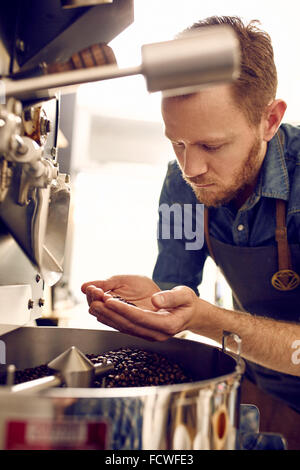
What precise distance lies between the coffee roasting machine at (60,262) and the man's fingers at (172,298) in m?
0.07

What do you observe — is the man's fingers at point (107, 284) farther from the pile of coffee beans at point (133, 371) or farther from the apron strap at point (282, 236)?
the apron strap at point (282, 236)

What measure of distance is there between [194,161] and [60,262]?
1.51ft

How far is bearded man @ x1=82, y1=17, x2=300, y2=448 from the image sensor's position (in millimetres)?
986

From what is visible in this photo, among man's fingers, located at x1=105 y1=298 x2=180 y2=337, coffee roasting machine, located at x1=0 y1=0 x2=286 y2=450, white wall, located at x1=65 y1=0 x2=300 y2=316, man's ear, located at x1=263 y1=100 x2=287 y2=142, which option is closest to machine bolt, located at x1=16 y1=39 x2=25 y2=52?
coffee roasting machine, located at x1=0 y1=0 x2=286 y2=450

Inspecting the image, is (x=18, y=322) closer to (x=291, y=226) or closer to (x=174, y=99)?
(x=174, y=99)

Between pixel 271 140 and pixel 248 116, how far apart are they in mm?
185

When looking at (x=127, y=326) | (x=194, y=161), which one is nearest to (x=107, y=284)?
(x=127, y=326)

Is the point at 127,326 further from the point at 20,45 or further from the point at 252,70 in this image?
the point at 252,70

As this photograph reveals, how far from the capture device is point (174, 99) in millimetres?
1036

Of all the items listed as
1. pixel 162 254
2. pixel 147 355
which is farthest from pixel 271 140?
pixel 147 355

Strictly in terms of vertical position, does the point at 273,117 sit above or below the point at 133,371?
above

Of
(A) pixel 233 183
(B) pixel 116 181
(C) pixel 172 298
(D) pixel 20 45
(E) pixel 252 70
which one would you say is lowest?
(C) pixel 172 298

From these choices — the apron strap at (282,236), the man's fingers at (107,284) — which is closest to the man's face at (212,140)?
the apron strap at (282,236)

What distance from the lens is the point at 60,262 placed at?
0.77 m
